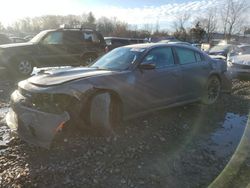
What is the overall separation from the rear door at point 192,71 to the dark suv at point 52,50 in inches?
281

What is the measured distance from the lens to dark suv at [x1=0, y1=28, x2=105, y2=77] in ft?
37.4

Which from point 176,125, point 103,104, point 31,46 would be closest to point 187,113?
point 176,125

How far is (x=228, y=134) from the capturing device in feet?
18.3

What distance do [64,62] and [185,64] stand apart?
25.3ft

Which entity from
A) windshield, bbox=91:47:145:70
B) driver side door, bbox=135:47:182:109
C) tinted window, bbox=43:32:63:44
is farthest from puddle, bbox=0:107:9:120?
tinted window, bbox=43:32:63:44

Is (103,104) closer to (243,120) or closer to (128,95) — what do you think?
(128,95)

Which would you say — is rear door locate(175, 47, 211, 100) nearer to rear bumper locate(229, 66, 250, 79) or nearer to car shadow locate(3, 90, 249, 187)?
car shadow locate(3, 90, 249, 187)

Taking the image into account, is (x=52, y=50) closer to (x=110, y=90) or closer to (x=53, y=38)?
(x=53, y=38)

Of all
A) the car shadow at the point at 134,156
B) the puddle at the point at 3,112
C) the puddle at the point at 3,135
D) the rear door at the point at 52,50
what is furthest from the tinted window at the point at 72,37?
the car shadow at the point at 134,156

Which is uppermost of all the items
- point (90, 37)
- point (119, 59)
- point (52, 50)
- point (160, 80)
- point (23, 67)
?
point (119, 59)

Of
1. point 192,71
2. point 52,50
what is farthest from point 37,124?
point 52,50

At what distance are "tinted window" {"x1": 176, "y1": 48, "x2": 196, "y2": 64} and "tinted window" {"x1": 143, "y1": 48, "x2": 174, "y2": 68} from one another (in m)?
0.29

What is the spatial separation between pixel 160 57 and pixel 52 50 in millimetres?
7471

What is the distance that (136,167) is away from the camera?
4016 mm
